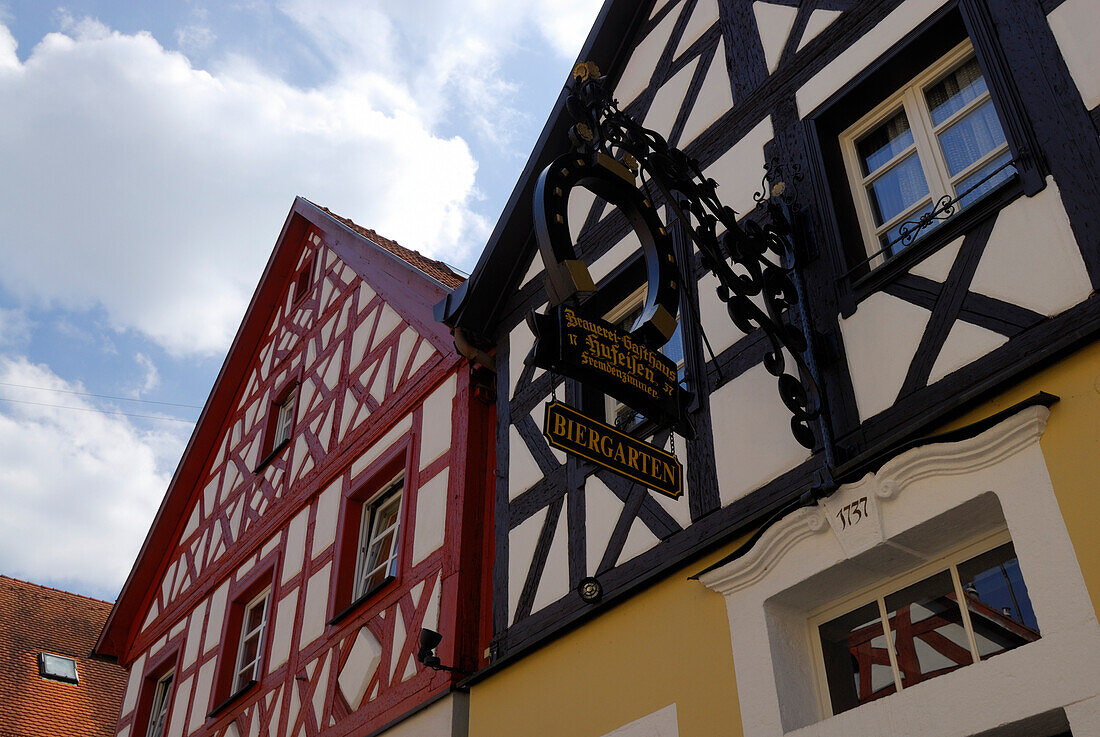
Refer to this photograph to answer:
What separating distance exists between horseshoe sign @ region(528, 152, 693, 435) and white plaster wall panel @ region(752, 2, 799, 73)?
1750 millimetres

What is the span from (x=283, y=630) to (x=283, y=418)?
3.72 meters

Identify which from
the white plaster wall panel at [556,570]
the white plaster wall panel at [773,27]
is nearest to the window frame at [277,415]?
the white plaster wall panel at [556,570]

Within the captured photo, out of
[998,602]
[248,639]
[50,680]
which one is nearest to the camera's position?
[998,602]

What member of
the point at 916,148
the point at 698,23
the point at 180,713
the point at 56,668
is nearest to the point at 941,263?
the point at 916,148

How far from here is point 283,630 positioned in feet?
31.3

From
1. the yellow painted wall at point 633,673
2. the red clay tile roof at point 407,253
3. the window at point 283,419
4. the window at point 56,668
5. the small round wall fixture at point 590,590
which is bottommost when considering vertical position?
the yellow painted wall at point 633,673

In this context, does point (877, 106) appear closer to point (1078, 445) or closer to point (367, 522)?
point (1078, 445)

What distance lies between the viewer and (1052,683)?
12.4ft

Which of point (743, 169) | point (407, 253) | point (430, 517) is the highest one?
point (407, 253)

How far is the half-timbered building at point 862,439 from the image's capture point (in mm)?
4168

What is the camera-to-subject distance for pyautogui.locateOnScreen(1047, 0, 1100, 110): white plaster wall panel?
14.9 ft

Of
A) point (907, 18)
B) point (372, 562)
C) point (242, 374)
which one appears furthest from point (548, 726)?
point (242, 374)

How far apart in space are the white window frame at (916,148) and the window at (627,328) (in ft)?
4.38

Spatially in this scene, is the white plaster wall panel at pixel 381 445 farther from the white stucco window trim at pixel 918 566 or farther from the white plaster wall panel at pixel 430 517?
the white stucco window trim at pixel 918 566
